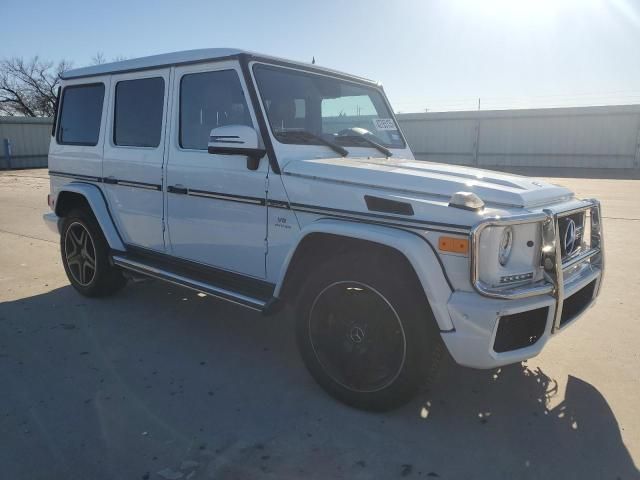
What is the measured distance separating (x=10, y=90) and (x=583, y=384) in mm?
49556

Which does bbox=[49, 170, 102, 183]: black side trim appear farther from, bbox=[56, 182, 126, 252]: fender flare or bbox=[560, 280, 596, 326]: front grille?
bbox=[560, 280, 596, 326]: front grille

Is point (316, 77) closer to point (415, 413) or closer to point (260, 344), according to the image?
point (260, 344)

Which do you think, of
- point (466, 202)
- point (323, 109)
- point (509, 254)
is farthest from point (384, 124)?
point (509, 254)

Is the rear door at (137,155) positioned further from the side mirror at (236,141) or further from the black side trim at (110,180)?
the side mirror at (236,141)

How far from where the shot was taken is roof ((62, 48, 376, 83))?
3.59 m

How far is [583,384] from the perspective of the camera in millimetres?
3322

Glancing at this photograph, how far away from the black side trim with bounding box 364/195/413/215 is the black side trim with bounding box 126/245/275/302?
0.97 meters

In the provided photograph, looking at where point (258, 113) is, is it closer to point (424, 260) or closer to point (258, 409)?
point (424, 260)

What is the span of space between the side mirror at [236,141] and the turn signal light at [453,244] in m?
1.37

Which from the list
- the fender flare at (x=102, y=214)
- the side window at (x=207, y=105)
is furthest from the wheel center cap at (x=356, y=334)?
the fender flare at (x=102, y=214)

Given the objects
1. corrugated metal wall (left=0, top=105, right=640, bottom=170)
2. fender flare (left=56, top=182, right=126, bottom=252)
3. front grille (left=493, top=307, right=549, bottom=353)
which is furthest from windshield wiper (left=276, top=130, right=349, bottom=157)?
corrugated metal wall (left=0, top=105, right=640, bottom=170)

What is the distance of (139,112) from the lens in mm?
4309

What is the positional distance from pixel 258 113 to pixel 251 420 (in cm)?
197

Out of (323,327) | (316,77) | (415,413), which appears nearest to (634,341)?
(415,413)
